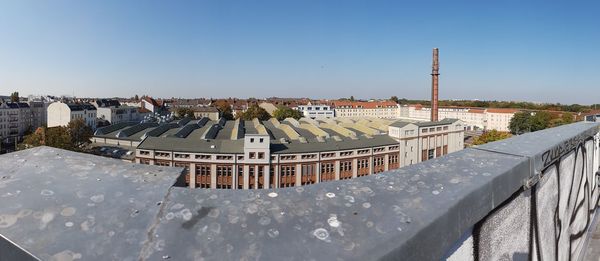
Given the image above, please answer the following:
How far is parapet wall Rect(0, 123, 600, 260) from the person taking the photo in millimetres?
1123

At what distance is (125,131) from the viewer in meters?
39.0

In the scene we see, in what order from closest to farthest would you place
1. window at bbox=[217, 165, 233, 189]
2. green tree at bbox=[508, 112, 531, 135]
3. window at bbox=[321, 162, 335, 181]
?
window at bbox=[217, 165, 233, 189] → window at bbox=[321, 162, 335, 181] → green tree at bbox=[508, 112, 531, 135]

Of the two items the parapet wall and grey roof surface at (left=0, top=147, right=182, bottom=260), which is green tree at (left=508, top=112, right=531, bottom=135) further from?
grey roof surface at (left=0, top=147, right=182, bottom=260)

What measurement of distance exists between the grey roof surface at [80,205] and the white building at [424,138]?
32.9 meters

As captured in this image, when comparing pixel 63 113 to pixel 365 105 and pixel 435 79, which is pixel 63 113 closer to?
pixel 435 79

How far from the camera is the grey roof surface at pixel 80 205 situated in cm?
111

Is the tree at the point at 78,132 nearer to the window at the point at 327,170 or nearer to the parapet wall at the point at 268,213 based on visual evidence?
the window at the point at 327,170

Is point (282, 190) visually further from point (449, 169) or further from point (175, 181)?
point (449, 169)

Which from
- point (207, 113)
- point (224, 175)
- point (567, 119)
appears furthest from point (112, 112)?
point (567, 119)

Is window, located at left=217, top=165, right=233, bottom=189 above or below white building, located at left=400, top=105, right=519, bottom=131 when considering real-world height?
below

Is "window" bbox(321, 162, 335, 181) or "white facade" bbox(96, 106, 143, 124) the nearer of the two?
"window" bbox(321, 162, 335, 181)

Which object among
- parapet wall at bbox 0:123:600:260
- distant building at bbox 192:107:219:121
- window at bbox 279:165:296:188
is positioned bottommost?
window at bbox 279:165:296:188

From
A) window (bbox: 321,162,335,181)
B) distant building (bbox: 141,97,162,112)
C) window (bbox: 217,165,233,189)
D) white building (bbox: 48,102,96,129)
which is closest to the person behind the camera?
window (bbox: 217,165,233,189)

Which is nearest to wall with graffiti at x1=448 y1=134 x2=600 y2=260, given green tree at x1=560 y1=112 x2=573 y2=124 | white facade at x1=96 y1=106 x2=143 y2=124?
green tree at x1=560 y1=112 x2=573 y2=124
